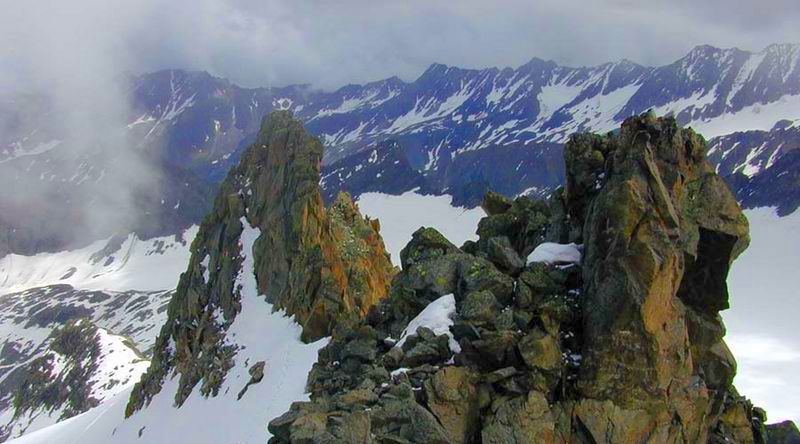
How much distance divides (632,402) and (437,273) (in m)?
8.06

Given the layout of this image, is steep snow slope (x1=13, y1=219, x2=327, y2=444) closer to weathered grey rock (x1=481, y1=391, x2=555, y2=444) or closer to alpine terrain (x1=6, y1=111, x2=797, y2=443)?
alpine terrain (x1=6, y1=111, x2=797, y2=443)

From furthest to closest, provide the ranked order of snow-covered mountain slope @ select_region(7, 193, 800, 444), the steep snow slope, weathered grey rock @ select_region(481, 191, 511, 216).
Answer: snow-covered mountain slope @ select_region(7, 193, 800, 444), the steep snow slope, weathered grey rock @ select_region(481, 191, 511, 216)

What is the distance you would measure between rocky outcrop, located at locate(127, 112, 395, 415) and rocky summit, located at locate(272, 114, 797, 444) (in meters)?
23.2

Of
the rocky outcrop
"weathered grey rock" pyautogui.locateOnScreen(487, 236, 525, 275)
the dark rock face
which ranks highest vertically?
the rocky outcrop

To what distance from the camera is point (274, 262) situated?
54375 mm

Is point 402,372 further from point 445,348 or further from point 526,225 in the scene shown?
point 526,225

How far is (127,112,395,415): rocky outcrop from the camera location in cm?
4735

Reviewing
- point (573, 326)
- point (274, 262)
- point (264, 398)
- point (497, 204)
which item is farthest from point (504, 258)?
point (274, 262)

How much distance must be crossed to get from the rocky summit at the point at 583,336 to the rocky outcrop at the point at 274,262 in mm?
23244

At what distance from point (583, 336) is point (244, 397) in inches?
1133

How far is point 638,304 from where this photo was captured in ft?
56.9

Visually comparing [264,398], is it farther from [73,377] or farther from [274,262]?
[73,377]

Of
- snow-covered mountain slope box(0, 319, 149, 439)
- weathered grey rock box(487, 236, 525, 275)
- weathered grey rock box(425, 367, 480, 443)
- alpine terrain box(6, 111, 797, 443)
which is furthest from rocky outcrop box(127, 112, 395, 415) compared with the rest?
snow-covered mountain slope box(0, 319, 149, 439)

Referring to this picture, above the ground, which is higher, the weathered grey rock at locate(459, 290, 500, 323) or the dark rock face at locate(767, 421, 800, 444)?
the weathered grey rock at locate(459, 290, 500, 323)
